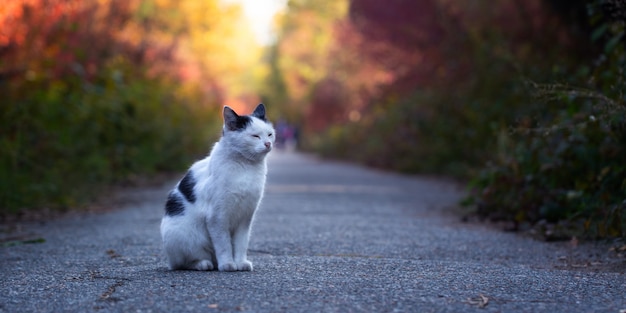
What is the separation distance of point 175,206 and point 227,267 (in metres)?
0.59

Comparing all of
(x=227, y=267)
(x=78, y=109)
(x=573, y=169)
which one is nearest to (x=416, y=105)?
(x=78, y=109)

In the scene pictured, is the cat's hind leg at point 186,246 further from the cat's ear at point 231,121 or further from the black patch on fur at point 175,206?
the cat's ear at point 231,121

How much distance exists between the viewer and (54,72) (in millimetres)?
12523

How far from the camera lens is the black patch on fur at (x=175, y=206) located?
5.13 meters

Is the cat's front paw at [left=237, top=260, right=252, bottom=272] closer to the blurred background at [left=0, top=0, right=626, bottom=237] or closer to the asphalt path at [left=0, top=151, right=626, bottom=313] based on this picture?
the asphalt path at [left=0, top=151, right=626, bottom=313]

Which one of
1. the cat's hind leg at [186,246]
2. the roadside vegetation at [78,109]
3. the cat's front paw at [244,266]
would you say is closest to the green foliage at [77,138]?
the roadside vegetation at [78,109]

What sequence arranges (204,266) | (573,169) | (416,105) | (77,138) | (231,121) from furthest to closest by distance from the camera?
1. (416,105)
2. (77,138)
3. (573,169)
4. (231,121)
5. (204,266)

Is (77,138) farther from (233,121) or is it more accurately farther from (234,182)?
(234,182)

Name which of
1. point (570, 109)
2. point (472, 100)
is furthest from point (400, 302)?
point (472, 100)

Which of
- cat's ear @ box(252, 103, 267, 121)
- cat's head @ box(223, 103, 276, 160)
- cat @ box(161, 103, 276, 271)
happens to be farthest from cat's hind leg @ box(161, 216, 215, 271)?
cat's ear @ box(252, 103, 267, 121)

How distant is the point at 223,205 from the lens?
4.87 m

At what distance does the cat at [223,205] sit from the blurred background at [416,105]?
2.43 meters

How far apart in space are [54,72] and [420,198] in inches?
240

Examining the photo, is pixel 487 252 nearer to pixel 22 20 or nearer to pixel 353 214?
pixel 353 214
